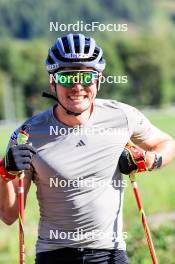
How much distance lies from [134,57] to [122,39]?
4.37 metres

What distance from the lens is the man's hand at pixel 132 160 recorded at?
5.61 m

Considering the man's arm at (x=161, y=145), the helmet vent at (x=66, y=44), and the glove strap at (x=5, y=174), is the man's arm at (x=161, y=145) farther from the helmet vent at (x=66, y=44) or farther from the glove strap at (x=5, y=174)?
the glove strap at (x=5, y=174)

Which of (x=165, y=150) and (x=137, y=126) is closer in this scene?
(x=137, y=126)

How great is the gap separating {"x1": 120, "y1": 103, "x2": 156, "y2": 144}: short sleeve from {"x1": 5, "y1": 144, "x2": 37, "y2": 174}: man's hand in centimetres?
79

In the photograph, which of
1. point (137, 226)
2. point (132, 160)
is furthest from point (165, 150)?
point (137, 226)

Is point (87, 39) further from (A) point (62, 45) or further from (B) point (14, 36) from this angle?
(B) point (14, 36)

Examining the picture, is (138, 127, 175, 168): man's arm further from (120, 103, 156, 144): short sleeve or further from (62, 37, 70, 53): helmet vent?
(62, 37, 70, 53): helmet vent

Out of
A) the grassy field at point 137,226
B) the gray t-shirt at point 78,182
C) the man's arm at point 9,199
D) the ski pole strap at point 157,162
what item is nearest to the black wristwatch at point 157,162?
the ski pole strap at point 157,162

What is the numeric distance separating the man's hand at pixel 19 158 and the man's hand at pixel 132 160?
2.06 ft

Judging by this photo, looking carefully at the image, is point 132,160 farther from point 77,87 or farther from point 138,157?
point 77,87

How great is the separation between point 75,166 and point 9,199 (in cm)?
51

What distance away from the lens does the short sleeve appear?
5852 mm

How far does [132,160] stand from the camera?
18.4 ft

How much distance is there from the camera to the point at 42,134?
5.59m
